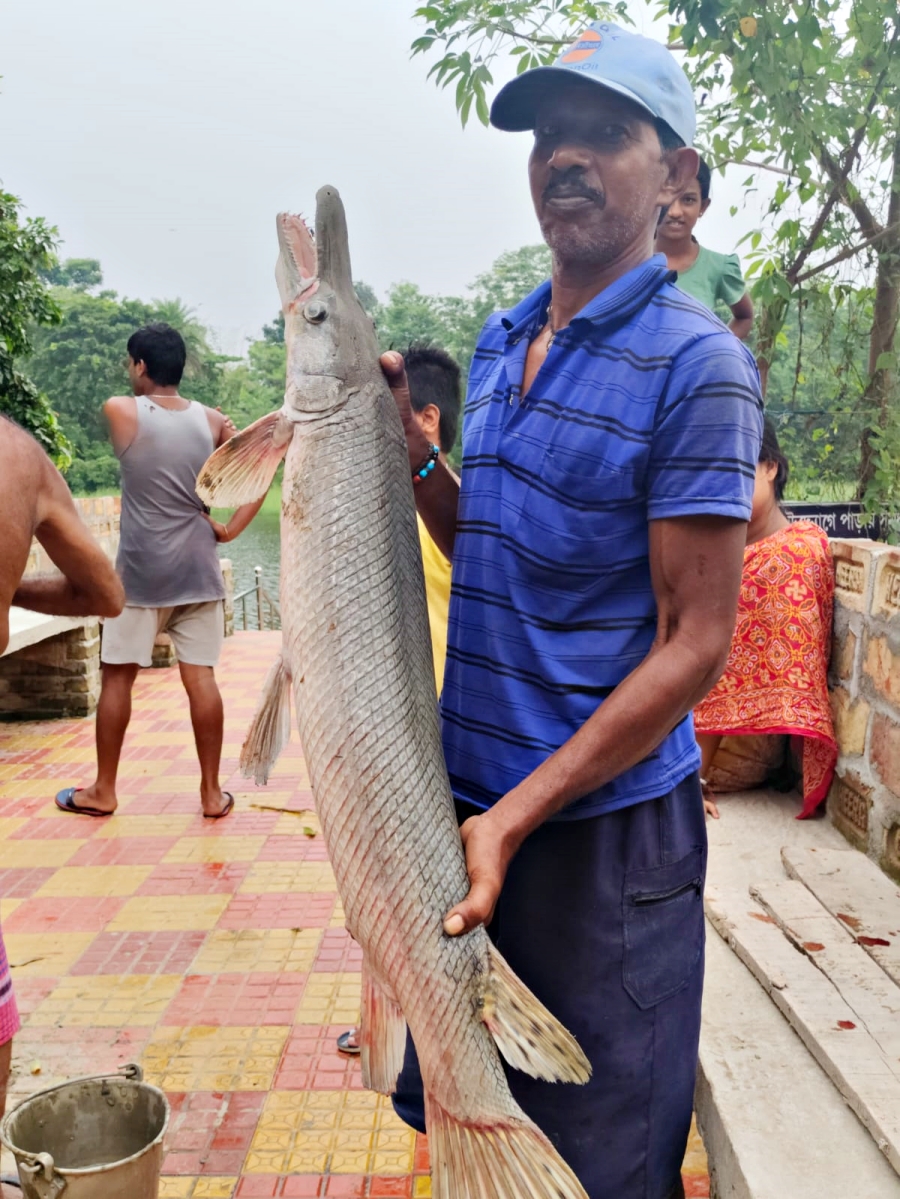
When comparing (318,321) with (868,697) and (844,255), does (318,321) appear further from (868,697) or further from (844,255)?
(844,255)

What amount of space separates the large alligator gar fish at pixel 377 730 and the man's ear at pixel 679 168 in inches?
20.9

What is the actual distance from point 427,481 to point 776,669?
2.24 m

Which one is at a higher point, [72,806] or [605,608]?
[605,608]

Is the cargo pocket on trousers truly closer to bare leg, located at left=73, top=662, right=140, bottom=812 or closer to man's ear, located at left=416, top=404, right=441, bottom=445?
man's ear, located at left=416, top=404, right=441, bottom=445

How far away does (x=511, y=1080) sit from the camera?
1.69 metres

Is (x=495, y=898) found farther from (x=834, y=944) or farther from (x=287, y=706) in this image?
(x=834, y=944)

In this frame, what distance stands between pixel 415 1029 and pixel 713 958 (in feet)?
4.86

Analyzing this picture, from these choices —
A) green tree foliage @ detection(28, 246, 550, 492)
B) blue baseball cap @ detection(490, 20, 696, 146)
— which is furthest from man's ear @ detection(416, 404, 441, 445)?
green tree foliage @ detection(28, 246, 550, 492)

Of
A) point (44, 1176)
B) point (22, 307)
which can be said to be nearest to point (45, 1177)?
point (44, 1176)

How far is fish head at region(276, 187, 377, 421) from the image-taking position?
171cm

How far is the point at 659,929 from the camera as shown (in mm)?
1651

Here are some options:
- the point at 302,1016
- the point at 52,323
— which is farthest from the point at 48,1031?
the point at 52,323

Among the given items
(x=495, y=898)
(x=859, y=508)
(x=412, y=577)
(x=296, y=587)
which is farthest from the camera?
(x=859, y=508)

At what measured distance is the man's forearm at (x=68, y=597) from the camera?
2441mm
